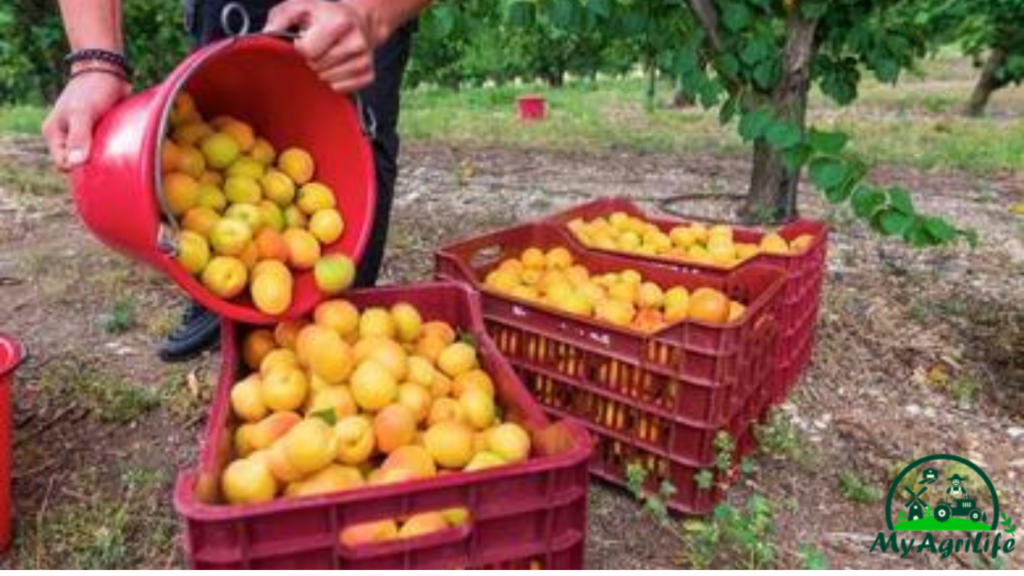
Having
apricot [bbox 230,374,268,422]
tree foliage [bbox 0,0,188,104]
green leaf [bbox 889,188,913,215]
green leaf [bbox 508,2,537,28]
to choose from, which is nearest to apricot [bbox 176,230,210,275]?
→ apricot [bbox 230,374,268,422]

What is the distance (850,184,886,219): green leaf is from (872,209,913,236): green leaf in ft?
0.09

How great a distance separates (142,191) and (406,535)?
0.72 meters

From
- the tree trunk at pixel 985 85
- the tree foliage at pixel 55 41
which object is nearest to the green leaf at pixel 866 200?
the tree foliage at pixel 55 41

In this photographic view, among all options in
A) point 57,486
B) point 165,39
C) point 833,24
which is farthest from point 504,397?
point 165,39

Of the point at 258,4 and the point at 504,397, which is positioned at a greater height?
the point at 258,4

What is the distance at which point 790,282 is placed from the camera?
2.61 meters

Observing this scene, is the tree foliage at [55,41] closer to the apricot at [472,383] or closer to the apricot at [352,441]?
the apricot at [472,383]

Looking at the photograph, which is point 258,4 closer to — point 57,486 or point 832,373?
point 57,486

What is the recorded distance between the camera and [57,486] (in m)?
2.22

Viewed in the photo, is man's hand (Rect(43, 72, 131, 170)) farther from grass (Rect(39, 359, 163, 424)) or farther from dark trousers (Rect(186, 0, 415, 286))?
grass (Rect(39, 359, 163, 424))

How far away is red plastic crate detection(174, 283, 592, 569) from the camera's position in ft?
4.46

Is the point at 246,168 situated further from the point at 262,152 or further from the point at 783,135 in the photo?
the point at 783,135

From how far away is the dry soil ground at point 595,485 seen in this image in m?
2.14

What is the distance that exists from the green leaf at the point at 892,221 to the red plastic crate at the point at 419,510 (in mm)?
1556
